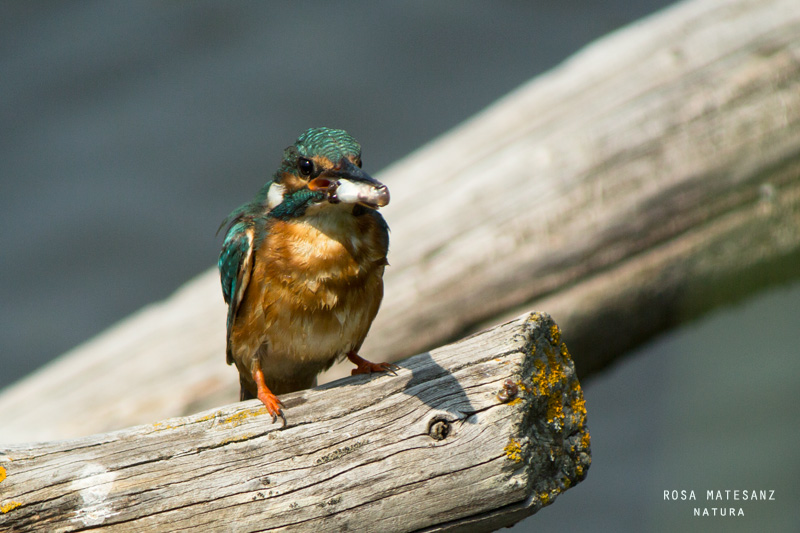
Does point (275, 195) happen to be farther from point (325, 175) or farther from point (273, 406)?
point (273, 406)

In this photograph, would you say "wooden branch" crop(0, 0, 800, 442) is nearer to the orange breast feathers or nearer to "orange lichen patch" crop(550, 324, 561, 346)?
the orange breast feathers

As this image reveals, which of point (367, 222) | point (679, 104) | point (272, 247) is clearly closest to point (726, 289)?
point (679, 104)

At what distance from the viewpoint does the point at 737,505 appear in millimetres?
4914

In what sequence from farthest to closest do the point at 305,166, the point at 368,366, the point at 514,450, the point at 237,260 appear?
the point at 237,260 → the point at 368,366 → the point at 305,166 → the point at 514,450

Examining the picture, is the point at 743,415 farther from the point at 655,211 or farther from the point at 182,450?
the point at 182,450

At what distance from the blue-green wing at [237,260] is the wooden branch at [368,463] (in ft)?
2.53

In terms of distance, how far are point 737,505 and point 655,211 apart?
2.16m

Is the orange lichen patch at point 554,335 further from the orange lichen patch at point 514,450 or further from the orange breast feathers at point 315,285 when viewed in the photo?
the orange breast feathers at point 315,285

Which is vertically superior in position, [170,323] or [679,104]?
[679,104]

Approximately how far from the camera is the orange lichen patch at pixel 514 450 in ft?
7.36

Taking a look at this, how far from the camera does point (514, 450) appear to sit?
7.38ft

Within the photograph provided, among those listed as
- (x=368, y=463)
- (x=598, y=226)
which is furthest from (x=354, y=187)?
(x=598, y=226)

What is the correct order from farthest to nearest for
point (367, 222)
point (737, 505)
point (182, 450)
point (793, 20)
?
point (737, 505), point (793, 20), point (367, 222), point (182, 450)

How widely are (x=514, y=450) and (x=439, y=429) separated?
0.81ft
